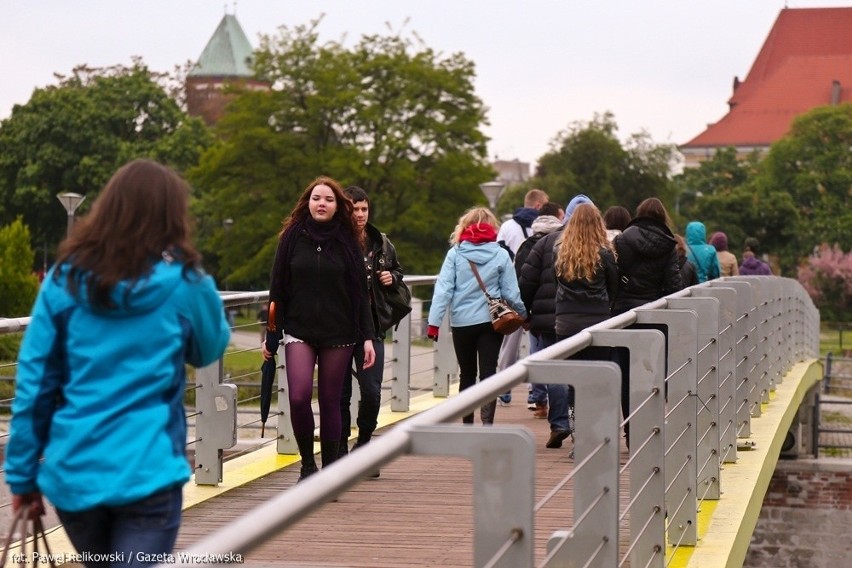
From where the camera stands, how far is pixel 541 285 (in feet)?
33.3

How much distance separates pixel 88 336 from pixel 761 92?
120936mm

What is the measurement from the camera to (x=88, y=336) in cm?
360

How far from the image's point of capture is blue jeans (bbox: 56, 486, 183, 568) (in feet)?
11.7

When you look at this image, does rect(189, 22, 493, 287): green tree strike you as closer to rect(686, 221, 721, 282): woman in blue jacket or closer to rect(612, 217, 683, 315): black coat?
rect(686, 221, 721, 282): woman in blue jacket

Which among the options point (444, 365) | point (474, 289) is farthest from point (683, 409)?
point (444, 365)

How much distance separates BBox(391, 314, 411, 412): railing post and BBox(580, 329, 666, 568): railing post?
6626mm

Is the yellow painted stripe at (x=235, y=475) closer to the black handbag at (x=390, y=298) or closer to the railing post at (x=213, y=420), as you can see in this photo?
the railing post at (x=213, y=420)

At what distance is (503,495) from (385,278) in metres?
5.41

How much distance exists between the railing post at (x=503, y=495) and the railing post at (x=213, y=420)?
5216 millimetres

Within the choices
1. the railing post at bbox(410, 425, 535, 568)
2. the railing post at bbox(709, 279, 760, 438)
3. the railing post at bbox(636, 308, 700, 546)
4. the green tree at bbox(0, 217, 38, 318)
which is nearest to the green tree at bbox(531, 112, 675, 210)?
the green tree at bbox(0, 217, 38, 318)

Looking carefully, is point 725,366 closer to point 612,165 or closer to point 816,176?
point 612,165

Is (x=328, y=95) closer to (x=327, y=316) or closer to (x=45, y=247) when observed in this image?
(x=45, y=247)

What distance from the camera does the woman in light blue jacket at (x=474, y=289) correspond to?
9719 mm

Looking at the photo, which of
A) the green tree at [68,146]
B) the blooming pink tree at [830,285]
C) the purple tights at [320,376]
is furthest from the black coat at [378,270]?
the blooming pink tree at [830,285]
